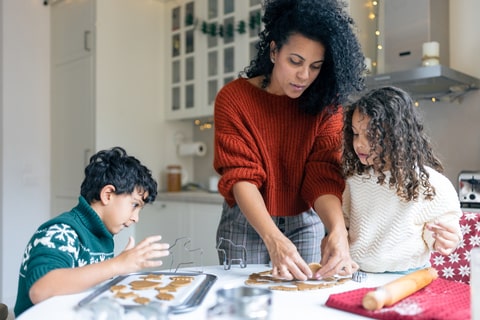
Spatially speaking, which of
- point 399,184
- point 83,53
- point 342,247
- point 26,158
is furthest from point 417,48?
point 26,158

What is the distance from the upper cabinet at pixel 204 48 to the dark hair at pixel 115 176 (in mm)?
1937

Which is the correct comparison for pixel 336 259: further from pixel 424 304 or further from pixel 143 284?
pixel 143 284

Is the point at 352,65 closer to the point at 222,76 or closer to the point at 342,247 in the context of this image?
the point at 342,247

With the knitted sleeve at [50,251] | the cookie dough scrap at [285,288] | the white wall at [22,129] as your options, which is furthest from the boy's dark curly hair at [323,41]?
the white wall at [22,129]

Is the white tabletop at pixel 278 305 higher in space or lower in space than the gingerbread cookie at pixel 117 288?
lower

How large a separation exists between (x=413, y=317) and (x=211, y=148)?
3059 millimetres

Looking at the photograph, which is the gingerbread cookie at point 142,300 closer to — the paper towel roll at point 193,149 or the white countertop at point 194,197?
the white countertop at point 194,197

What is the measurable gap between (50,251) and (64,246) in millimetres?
45

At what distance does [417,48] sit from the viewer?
241 cm

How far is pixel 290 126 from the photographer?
1.30 metres

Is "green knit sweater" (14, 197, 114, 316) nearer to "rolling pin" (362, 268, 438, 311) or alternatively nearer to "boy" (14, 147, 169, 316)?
"boy" (14, 147, 169, 316)

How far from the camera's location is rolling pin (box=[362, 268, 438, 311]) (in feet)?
2.45

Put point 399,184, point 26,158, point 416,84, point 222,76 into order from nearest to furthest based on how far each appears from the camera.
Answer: point 399,184, point 416,84, point 222,76, point 26,158

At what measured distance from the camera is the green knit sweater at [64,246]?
3.07ft
